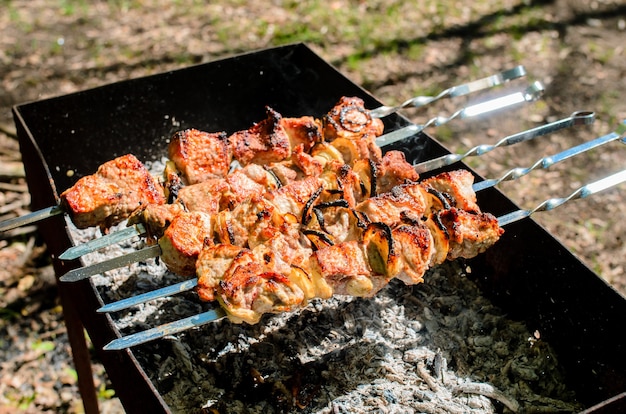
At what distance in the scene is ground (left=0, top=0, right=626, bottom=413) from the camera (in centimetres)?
482

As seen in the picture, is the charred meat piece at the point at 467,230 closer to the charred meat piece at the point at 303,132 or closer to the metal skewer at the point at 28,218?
the charred meat piece at the point at 303,132

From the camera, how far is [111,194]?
2.37 m

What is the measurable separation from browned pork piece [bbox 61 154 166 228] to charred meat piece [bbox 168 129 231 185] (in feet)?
0.46

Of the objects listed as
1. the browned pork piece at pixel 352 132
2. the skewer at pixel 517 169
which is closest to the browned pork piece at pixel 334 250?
the skewer at pixel 517 169

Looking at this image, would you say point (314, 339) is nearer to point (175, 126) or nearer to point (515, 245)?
point (515, 245)

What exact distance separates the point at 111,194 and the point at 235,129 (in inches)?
61.9

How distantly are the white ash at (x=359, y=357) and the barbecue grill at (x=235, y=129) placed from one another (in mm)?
92

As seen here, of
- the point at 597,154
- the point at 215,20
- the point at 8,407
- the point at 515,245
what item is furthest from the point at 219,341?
the point at 215,20

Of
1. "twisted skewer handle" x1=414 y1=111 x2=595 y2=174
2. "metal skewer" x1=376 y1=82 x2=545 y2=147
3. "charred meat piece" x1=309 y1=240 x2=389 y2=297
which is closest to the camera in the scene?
"charred meat piece" x1=309 y1=240 x2=389 y2=297

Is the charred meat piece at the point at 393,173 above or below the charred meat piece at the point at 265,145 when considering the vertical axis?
below

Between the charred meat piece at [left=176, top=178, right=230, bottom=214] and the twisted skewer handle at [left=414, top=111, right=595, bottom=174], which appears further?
the twisted skewer handle at [left=414, top=111, right=595, bottom=174]

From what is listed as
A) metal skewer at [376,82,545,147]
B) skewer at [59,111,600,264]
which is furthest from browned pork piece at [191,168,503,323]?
metal skewer at [376,82,545,147]

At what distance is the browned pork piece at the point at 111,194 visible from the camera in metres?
2.30

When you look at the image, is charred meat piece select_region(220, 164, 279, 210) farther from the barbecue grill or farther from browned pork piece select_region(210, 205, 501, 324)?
the barbecue grill
